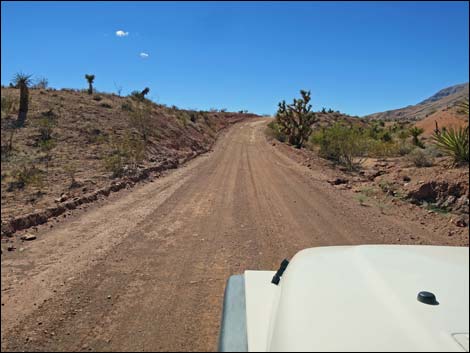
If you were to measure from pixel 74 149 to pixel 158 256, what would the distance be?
9230 mm

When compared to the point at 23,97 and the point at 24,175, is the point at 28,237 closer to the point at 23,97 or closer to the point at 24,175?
the point at 24,175

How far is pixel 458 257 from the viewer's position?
78.5 inches

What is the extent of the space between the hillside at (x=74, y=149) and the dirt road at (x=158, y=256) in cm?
125

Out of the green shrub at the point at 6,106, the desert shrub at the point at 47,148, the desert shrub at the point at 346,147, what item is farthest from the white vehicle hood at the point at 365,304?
the desert shrub at the point at 346,147

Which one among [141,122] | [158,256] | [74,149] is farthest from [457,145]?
[141,122]

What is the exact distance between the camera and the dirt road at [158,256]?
9.35 feet

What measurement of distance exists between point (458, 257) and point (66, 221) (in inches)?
254

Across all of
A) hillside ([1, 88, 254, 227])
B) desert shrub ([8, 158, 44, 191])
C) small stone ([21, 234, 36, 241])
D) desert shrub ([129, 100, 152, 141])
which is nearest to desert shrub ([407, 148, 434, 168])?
hillside ([1, 88, 254, 227])

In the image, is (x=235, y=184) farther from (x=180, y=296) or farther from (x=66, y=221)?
(x=180, y=296)

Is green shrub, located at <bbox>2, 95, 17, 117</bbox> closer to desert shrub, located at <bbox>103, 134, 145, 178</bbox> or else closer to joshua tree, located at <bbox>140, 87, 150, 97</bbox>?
desert shrub, located at <bbox>103, 134, 145, 178</bbox>

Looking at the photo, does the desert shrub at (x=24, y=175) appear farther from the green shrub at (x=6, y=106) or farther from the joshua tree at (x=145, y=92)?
the joshua tree at (x=145, y=92)

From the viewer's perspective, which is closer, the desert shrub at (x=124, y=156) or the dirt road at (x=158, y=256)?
the dirt road at (x=158, y=256)

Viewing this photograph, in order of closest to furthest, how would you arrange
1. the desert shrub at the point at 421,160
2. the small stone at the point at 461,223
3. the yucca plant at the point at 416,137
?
1. the small stone at the point at 461,223
2. the desert shrub at the point at 421,160
3. the yucca plant at the point at 416,137

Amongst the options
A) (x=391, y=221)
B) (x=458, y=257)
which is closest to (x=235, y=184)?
(x=391, y=221)
